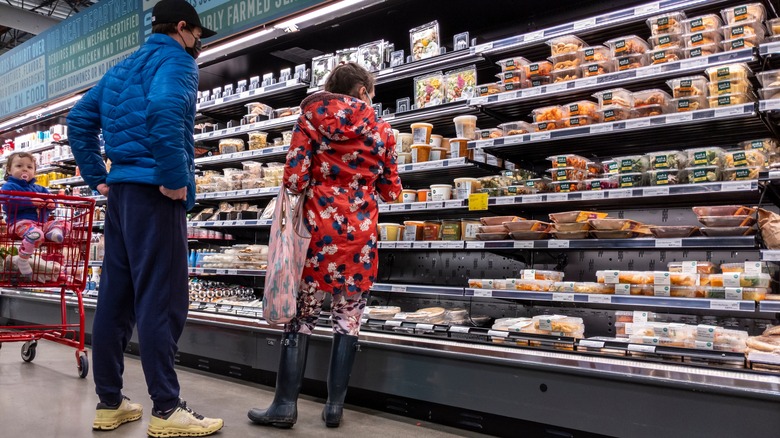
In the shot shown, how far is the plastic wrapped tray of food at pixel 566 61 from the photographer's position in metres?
3.56

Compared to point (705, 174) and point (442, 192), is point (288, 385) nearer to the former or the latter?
point (442, 192)

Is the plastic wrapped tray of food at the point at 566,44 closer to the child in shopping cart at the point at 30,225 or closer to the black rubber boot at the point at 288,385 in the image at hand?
the black rubber boot at the point at 288,385

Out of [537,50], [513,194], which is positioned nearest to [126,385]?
[513,194]

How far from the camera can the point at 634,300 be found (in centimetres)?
300

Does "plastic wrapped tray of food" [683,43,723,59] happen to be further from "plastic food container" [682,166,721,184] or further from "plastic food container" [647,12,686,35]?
"plastic food container" [682,166,721,184]

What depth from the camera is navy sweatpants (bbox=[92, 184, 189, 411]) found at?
2.59 metres

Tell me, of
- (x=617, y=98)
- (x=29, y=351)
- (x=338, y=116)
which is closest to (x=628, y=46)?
(x=617, y=98)

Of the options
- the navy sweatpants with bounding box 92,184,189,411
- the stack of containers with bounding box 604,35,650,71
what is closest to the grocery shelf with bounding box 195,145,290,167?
the navy sweatpants with bounding box 92,184,189,411

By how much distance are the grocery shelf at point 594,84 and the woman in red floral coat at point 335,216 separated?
1064 mm

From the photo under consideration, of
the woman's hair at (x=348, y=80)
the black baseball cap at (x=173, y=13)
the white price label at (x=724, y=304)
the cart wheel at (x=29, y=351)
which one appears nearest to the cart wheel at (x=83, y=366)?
the cart wheel at (x=29, y=351)

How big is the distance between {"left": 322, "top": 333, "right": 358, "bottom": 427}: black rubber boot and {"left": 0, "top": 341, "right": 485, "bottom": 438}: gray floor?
0.22 feet

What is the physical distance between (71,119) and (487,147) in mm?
2272

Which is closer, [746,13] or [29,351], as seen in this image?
[746,13]

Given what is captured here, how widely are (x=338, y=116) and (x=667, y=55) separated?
5.76 feet
